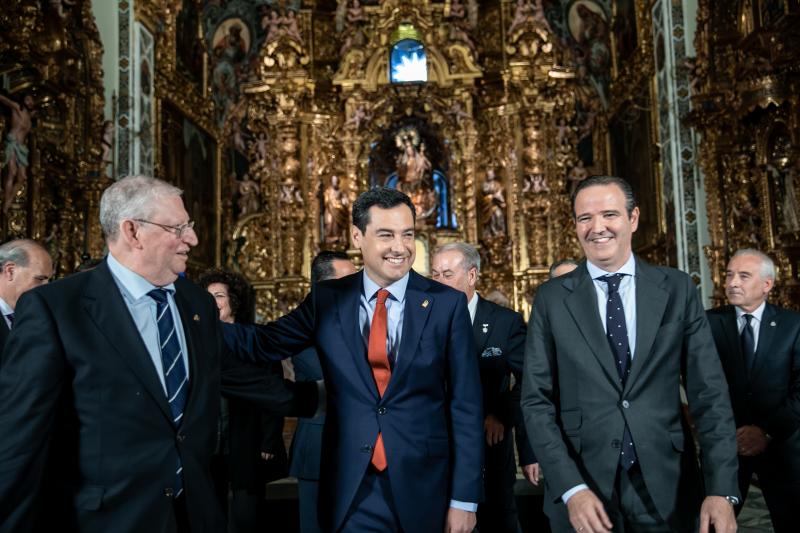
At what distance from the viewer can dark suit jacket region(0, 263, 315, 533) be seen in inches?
95.1

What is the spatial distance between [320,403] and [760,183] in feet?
28.9

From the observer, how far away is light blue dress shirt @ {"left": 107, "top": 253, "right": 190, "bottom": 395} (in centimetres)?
276

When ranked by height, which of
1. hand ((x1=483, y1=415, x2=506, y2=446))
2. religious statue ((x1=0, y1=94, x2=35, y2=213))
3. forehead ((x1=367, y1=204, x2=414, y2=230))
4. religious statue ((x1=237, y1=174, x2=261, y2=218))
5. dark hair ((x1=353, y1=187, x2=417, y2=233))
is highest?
religious statue ((x1=237, y1=174, x2=261, y2=218))

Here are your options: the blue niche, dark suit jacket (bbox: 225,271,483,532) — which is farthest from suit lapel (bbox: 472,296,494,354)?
the blue niche

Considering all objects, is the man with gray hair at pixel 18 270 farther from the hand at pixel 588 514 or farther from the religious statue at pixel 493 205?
the religious statue at pixel 493 205

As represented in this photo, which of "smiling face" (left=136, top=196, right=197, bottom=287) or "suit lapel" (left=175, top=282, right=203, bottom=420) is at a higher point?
"smiling face" (left=136, top=196, right=197, bottom=287)

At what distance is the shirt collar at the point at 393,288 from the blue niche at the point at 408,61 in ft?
48.3

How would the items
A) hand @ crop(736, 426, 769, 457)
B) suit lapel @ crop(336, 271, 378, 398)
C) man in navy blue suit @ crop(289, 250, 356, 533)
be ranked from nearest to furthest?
suit lapel @ crop(336, 271, 378, 398), man in navy blue suit @ crop(289, 250, 356, 533), hand @ crop(736, 426, 769, 457)

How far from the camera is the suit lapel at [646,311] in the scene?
3.01 m

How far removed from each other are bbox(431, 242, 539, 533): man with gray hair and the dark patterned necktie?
4.64 feet

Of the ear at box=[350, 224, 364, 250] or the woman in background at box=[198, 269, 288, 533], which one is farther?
the woman in background at box=[198, 269, 288, 533]

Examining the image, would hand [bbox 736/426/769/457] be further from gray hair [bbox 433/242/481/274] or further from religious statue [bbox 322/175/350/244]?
religious statue [bbox 322/175/350/244]

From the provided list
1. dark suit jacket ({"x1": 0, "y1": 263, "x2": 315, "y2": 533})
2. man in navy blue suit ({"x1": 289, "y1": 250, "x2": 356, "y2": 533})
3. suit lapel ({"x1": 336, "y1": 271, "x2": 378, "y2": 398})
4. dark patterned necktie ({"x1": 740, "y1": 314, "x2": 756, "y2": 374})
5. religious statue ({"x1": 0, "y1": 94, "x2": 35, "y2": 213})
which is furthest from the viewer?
religious statue ({"x1": 0, "y1": 94, "x2": 35, "y2": 213})

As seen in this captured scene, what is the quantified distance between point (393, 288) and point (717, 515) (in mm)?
1552
